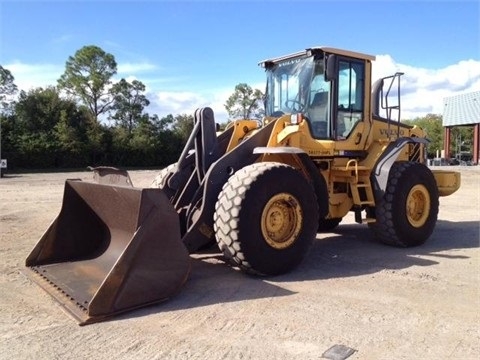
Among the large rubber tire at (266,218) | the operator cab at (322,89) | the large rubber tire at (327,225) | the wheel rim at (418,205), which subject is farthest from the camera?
the large rubber tire at (327,225)

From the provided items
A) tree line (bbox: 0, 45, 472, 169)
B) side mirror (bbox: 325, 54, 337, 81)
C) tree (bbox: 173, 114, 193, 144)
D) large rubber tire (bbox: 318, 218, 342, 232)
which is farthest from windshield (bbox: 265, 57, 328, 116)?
tree (bbox: 173, 114, 193, 144)

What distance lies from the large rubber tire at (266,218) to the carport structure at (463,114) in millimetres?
43981

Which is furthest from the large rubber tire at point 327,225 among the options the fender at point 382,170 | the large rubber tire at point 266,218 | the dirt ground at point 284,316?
the large rubber tire at point 266,218

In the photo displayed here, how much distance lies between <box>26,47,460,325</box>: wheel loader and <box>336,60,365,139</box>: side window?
22 mm

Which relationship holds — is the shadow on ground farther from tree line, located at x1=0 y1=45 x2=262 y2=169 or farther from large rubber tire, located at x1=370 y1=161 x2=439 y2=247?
tree line, located at x1=0 y1=45 x2=262 y2=169

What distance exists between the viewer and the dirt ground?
3.76m

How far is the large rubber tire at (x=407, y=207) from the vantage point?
293 inches

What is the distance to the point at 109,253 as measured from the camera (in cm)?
570

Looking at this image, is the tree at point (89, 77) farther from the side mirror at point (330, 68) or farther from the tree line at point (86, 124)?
the side mirror at point (330, 68)

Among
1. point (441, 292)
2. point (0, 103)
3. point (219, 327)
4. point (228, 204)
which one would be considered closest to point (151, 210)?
point (228, 204)

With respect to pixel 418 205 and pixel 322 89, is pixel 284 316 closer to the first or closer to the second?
pixel 322 89

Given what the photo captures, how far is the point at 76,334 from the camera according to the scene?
4.00m

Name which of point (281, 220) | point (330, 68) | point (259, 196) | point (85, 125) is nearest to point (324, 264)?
point (281, 220)

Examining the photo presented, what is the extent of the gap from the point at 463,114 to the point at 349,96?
44.2 metres
